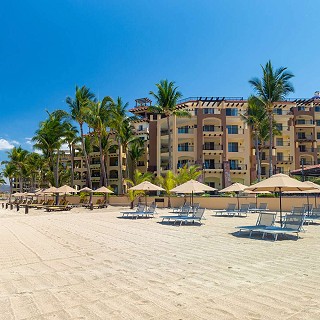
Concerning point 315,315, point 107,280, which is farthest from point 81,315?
point 315,315

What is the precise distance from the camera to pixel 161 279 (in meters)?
6.73

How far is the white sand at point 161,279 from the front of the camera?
4992 mm

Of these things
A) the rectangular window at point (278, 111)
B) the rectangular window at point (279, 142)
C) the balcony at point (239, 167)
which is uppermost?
the rectangular window at point (278, 111)

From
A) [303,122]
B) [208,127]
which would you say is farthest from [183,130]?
[303,122]

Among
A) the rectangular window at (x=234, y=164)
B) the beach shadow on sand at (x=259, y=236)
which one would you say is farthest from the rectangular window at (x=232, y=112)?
the beach shadow on sand at (x=259, y=236)

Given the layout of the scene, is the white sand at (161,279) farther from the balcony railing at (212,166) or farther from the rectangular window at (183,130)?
the rectangular window at (183,130)

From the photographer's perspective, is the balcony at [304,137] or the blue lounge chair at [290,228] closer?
the blue lounge chair at [290,228]

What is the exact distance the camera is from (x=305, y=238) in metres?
12.4

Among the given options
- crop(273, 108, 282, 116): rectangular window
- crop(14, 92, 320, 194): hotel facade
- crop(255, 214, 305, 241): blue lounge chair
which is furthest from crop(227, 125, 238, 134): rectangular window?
crop(255, 214, 305, 241): blue lounge chair

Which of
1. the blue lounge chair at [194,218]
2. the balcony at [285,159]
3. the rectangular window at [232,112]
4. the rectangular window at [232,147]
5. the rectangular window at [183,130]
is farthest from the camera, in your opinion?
the balcony at [285,159]

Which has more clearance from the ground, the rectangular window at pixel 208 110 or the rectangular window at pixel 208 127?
the rectangular window at pixel 208 110

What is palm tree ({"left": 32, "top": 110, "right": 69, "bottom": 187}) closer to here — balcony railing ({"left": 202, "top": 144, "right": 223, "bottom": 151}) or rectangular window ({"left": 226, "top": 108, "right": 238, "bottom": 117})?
balcony railing ({"left": 202, "top": 144, "right": 223, "bottom": 151})

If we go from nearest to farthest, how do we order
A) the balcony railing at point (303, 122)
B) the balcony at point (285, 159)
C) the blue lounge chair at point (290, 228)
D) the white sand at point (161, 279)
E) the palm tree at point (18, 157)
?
the white sand at point (161, 279), the blue lounge chair at point (290, 228), the balcony at point (285, 159), the balcony railing at point (303, 122), the palm tree at point (18, 157)

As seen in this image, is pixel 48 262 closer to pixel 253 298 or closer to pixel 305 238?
pixel 253 298
